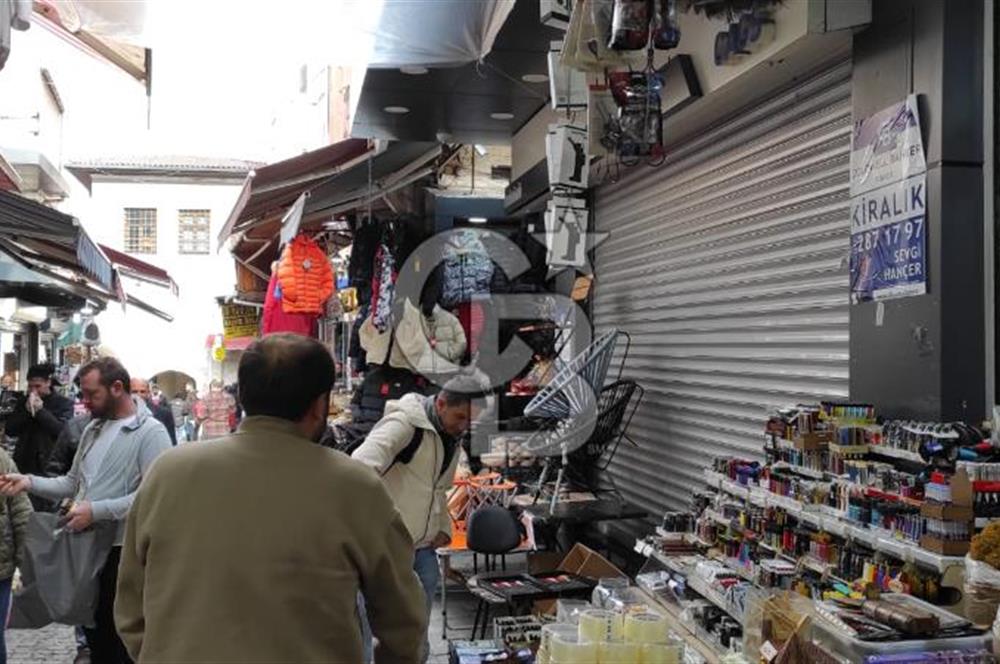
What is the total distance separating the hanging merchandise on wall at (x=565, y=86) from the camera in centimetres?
596

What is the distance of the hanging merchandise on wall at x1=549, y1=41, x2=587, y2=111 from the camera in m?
5.96

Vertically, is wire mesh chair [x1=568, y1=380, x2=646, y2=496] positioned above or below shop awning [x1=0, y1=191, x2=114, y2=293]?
below

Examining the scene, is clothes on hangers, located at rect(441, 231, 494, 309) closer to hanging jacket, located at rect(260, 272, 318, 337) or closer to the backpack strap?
hanging jacket, located at rect(260, 272, 318, 337)

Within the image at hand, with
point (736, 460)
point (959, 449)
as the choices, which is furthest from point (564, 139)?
point (959, 449)

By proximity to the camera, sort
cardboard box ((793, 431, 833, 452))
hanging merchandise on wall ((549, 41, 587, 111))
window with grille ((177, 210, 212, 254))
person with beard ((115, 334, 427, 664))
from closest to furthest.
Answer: person with beard ((115, 334, 427, 664))
cardboard box ((793, 431, 833, 452))
hanging merchandise on wall ((549, 41, 587, 111))
window with grille ((177, 210, 212, 254))

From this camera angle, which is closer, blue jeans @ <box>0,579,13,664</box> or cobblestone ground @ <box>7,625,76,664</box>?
blue jeans @ <box>0,579,13,664</box>

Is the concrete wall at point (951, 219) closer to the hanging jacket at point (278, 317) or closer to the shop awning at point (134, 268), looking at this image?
the hanging jacket at point (278, 317)

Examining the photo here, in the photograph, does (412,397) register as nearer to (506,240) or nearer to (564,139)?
(564,139)

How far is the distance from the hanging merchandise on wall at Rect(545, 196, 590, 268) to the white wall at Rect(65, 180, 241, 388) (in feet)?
82.8

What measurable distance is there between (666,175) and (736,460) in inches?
134

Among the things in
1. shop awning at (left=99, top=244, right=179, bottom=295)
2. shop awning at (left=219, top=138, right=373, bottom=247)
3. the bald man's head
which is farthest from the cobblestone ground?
shop awning at (left=99, top=244, right=179, bottom=295)

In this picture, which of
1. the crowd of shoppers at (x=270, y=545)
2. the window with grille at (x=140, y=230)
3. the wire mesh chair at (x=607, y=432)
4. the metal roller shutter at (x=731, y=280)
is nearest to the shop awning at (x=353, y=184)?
the metal roller shutter at (x=731, y=280)

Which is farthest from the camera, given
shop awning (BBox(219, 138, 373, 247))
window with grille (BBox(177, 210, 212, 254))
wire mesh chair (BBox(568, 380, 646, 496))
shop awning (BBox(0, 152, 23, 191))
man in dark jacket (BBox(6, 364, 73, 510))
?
window with grille (BBox(177, 210, 212, 254))

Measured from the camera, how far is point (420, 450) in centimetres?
511
